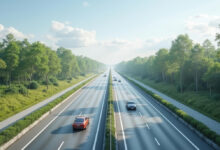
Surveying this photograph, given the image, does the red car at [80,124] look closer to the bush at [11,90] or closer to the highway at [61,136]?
the highway at [61,136]

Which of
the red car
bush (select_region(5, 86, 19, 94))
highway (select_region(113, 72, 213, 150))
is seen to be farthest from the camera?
bush (select_region(5, 86, 19, 94))

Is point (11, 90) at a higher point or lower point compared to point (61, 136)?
higher

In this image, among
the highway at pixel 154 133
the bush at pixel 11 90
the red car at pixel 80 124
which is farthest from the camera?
the bush at pixel 11 90

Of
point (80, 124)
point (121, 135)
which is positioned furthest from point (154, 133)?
point (80, 124)

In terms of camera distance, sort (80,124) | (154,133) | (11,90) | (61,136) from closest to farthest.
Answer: (61,136)
(154,133)
(80,124)
(11,90)

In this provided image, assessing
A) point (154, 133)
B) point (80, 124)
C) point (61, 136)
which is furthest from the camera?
point (80, 124)

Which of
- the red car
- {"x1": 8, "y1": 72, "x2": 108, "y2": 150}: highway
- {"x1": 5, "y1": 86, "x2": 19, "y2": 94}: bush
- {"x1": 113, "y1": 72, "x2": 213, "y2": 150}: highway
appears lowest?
{"x1": 8, "y1": 72, "x2": 108, "y2": 150}: highway

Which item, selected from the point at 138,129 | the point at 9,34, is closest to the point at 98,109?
the point at 138,129

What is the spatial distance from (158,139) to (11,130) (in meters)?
15.5

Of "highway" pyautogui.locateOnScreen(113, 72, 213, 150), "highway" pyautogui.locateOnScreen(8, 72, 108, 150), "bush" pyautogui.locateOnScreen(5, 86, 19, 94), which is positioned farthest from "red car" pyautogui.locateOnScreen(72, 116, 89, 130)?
"bush" pyautogui.locateOnScreen(5, 86, 19, 94)

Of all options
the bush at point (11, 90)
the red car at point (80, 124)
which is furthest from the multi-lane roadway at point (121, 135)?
the bush at point (11, 90)

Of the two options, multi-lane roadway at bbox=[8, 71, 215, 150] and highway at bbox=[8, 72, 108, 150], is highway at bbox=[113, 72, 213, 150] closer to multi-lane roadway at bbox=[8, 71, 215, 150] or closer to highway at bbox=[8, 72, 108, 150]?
multi-lane roadway at bbox=[8, 71, 215, 150]

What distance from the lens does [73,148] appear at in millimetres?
16156

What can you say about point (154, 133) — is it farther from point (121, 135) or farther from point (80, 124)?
point (80, 124)
